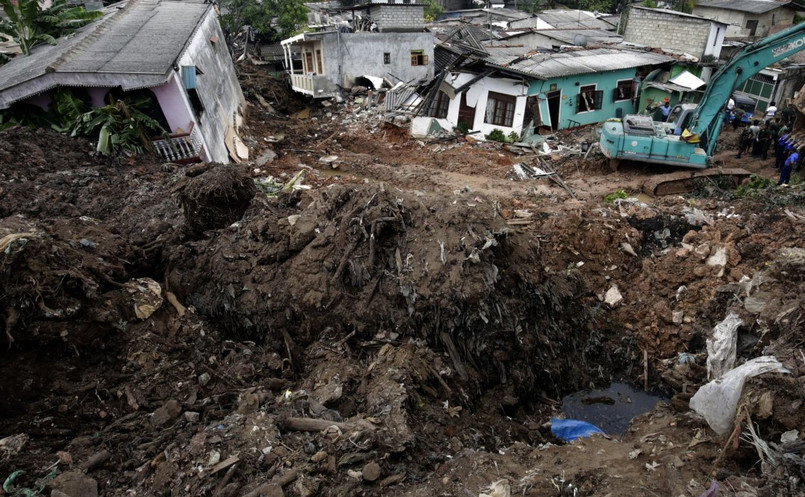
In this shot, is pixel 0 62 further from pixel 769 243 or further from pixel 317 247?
pixel 769 243

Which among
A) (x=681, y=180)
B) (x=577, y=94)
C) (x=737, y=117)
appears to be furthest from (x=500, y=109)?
(x=737, y=117)

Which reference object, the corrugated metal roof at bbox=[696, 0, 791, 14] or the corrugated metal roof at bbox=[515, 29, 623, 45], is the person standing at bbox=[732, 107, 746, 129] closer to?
the corrugated metal roof at bbox=[515, 29, 623, 45]

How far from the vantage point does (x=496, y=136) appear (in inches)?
762

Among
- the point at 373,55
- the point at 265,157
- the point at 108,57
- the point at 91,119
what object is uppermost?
the point at 108,57

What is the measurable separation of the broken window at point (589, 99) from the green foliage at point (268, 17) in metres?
17.1

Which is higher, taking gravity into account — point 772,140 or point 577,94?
point 577,94

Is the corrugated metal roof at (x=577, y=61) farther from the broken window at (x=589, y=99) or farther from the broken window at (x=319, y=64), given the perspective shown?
the broken window at (x=319, y=64)

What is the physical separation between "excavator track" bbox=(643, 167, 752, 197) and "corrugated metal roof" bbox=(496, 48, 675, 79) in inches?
240

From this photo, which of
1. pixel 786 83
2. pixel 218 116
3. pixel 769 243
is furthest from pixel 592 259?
pixel 786 83

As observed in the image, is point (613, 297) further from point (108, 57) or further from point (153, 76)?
point (108, 57)

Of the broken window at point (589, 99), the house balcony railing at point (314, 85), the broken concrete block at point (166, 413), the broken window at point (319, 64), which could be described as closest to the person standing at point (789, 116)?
the broken window at point (589, 99)

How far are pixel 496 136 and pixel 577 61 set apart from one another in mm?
4803

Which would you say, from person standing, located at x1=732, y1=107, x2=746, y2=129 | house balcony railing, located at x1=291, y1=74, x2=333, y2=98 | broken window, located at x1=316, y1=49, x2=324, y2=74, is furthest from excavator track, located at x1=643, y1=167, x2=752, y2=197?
broken window, located at x1=316, y1=49, x2=324, y2=74

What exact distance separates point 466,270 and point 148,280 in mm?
5301
